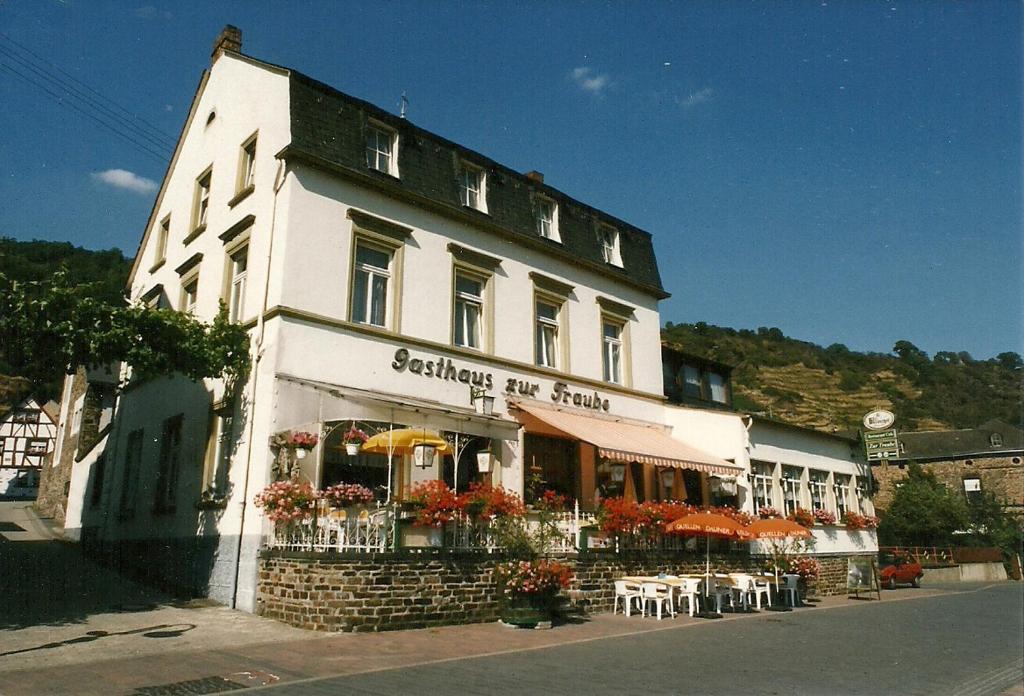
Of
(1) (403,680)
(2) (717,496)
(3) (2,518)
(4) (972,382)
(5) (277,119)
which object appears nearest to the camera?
(1) (403,680)

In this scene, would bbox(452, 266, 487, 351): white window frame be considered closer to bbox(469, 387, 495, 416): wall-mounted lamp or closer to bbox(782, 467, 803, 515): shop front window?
bbox(469, 387, 495, 416): wall-mounted lamp

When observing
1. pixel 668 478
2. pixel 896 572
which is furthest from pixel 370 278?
pixel 896 572

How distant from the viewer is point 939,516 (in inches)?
1745

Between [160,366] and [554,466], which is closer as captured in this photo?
[160,366]

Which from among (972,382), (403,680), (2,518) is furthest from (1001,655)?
(972,382)

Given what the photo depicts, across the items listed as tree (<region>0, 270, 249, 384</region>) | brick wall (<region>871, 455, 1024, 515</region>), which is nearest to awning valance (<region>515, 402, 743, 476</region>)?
tree (<region>0, 270, 249, 384</region>)

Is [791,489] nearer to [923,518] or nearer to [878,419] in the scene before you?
[878,419]

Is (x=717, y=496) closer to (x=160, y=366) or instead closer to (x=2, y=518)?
(x=160, y=366)

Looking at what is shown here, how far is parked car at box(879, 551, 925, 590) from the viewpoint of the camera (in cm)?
2969

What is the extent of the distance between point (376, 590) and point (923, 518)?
136ft

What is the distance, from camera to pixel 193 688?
8.31m

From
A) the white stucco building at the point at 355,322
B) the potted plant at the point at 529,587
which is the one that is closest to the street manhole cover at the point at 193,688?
the white stucco building at the point at 355,322

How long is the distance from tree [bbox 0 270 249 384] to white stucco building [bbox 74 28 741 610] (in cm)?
144

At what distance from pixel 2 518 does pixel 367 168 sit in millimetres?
25062
